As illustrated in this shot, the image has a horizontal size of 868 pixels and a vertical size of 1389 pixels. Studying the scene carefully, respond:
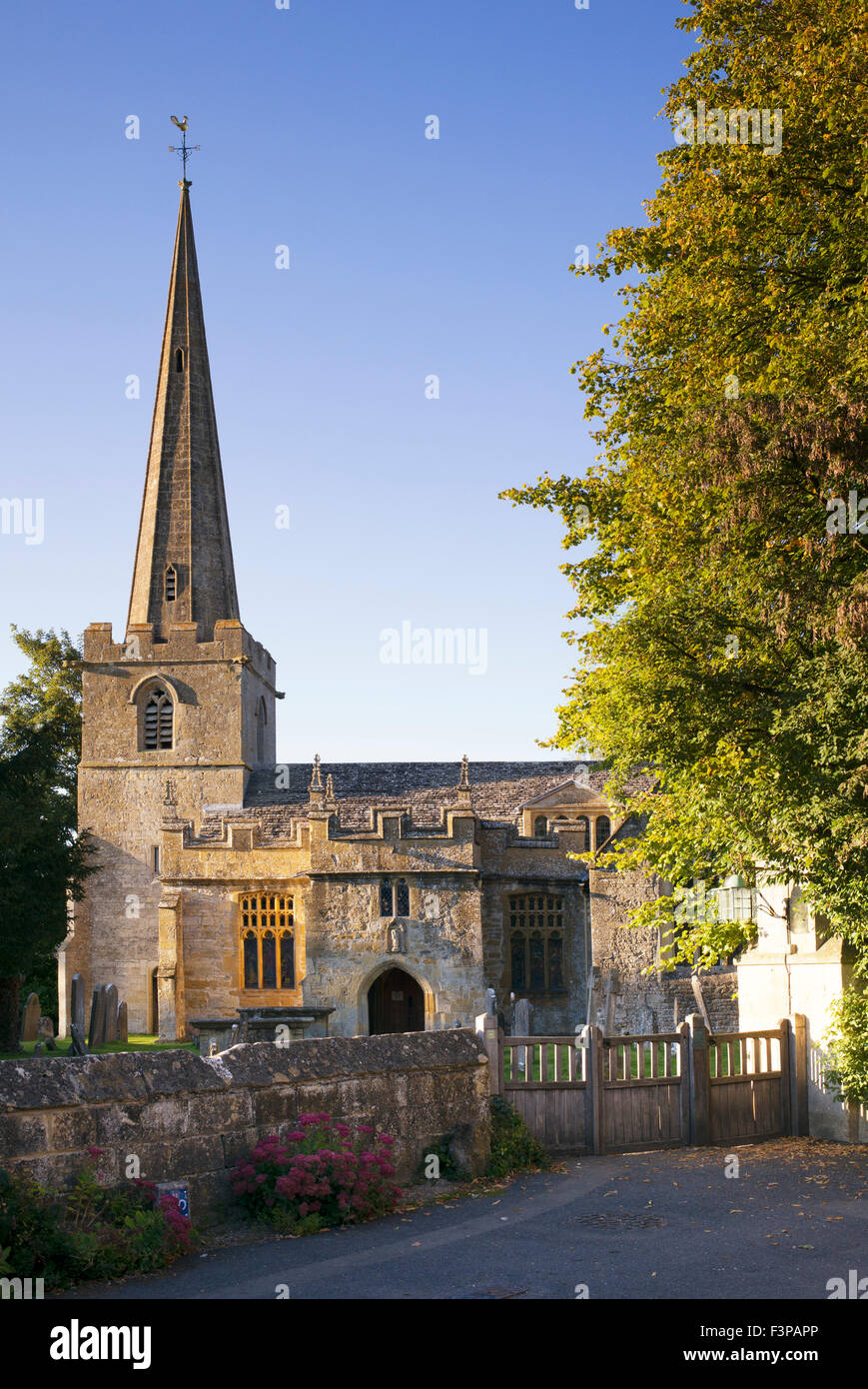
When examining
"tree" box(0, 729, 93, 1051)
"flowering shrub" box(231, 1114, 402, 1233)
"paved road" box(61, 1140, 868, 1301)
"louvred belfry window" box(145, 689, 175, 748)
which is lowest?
"paved road" box(61, 1140, 868, 1301)

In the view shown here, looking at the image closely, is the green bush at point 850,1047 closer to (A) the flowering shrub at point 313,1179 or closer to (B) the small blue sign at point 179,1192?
(A) the flowering shrub at point 313,1179

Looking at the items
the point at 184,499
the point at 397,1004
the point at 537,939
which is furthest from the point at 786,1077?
the point at 184,499

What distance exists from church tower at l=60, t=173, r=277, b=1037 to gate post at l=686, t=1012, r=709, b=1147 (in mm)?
24305

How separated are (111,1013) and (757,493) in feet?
84.2

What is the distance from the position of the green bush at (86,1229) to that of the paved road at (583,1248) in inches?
6.0

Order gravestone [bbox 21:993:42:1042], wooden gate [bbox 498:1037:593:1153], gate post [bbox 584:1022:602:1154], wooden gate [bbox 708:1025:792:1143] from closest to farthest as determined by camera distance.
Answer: wooden gate [bbox 498:1037:593:1153] < gate post [bbox 584:1022:602:1154] < wooden gate [bbox 708:1025:792:1143] < gravestone [bbox 21:993:42:1042]

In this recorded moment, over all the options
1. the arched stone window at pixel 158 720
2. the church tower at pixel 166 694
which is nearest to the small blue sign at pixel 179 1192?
A: the church tower at pixel 166 694

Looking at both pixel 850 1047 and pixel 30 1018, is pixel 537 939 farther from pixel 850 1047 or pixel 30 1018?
pixel 850 1047

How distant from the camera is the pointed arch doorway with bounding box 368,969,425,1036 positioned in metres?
34.6

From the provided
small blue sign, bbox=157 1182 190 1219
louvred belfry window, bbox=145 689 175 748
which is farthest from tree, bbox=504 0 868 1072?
louvred belfry window, bbox=145 689 175 748

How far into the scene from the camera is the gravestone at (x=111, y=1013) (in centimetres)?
3325

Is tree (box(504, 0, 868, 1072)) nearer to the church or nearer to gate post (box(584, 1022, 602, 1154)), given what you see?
gate post (box(584, 1022, 602, 1154))

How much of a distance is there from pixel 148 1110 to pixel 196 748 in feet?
105

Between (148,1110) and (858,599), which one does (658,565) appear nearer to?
(858,599)
